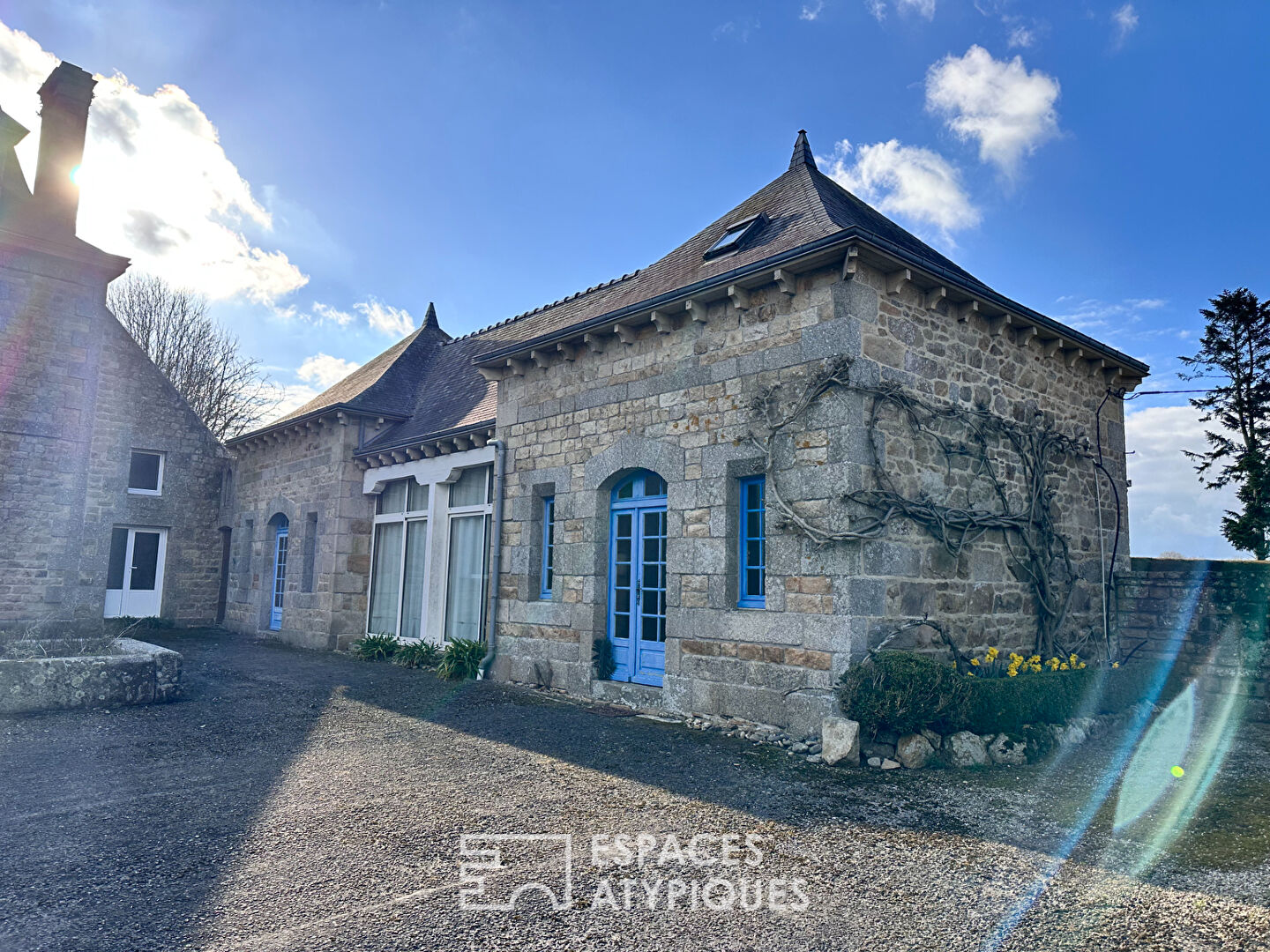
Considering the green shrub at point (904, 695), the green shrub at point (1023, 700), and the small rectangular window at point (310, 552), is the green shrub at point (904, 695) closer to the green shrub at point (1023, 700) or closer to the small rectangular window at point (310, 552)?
the green shrub at point (1023, 700)

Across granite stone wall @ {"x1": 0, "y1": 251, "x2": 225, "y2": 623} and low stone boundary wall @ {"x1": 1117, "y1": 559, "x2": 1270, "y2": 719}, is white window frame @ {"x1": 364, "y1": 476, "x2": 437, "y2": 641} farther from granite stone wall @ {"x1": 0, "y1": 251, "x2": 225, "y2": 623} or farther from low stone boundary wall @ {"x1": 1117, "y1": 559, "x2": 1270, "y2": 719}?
low stone boundary wall @ {"x1": 1117, "y1": 559, "x2": 1270, "y2": 719}

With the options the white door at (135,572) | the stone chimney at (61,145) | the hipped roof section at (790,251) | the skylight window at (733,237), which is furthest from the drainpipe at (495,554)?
the stone chimney at (61,145)

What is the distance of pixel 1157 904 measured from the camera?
3.40m

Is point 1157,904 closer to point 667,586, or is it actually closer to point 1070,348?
point 667,586

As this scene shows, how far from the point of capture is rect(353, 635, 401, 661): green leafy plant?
11625 millimetres

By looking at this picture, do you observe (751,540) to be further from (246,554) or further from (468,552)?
(246,554)

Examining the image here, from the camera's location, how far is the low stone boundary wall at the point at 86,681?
6832 mm

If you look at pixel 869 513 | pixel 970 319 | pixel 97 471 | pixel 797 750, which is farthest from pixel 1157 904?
pixel 97 471

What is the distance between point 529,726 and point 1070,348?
6856 millimetres

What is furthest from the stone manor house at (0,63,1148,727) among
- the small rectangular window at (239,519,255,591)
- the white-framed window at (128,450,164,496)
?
the small rectangular window at (239,519,255,591)

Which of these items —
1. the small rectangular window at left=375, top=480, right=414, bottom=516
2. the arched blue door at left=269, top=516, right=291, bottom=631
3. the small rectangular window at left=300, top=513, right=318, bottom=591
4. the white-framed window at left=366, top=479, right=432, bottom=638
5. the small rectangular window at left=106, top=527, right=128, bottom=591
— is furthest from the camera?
the small rectangular window at left=106, top=527, right=128, bottom=591

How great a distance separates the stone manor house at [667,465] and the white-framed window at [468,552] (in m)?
0.04

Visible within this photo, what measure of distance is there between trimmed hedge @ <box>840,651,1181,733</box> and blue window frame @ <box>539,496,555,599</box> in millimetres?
4155

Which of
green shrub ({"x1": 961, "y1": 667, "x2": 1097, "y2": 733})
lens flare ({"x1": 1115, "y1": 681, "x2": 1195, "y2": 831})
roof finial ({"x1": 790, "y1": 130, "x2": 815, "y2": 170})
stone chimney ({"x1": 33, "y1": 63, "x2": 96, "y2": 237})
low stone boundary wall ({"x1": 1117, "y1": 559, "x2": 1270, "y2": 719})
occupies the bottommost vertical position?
lens flare ({"x1": 1115, "y1": 681, "x2": 1195, "y2": 831})
